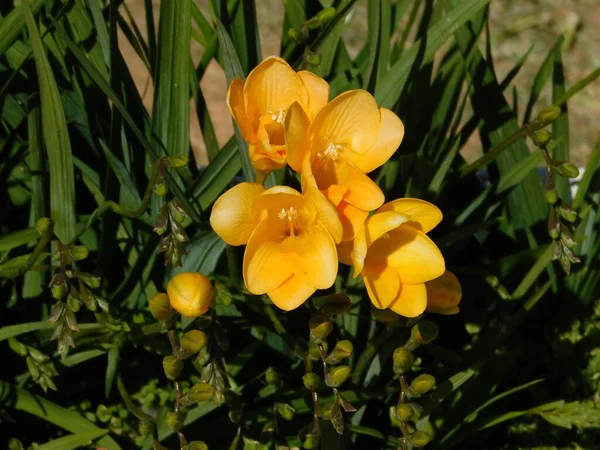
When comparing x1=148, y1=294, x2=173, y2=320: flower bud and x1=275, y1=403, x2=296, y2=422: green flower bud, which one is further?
x1=275, y1=403, x2=296, y2=422: green flower bud

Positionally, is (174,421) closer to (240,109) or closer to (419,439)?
(419,439)

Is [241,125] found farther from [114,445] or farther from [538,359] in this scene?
[538,359]

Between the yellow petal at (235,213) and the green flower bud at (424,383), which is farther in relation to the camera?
the green flower bud at (424,383)

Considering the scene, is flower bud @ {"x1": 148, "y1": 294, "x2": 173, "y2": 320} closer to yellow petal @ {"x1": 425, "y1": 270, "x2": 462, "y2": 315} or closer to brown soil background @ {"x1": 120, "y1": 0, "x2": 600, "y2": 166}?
yellow petal @ {"x1": 425, "y1": 270, "x2": 462, "y2": 315}

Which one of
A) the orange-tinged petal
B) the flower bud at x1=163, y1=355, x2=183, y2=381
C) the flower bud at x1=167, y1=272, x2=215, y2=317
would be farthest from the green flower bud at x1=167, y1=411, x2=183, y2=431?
the orange-tinged petal

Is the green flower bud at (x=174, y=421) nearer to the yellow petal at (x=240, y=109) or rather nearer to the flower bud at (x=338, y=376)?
the flower bud at (x=338, y=376)

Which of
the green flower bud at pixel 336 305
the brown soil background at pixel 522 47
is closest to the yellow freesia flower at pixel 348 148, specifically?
the green flower bud at pixel 336 305
